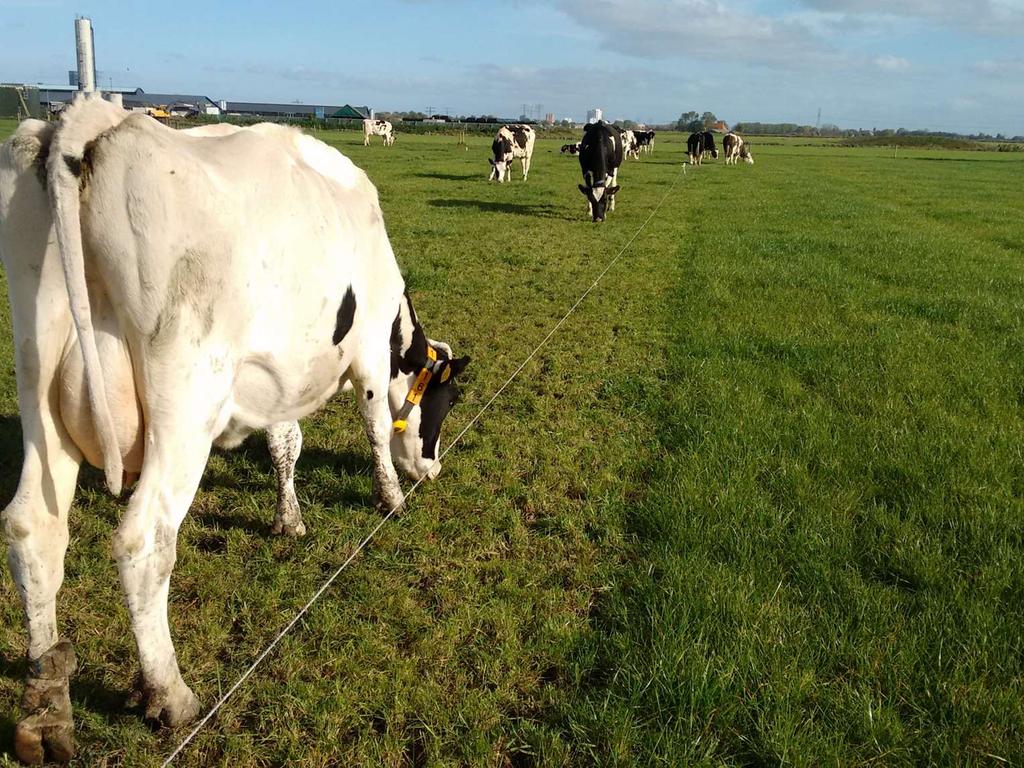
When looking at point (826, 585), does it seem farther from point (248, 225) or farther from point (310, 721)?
point (248, 225)

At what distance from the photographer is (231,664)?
9.73ft

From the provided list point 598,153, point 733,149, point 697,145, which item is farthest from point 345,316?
point 733,149

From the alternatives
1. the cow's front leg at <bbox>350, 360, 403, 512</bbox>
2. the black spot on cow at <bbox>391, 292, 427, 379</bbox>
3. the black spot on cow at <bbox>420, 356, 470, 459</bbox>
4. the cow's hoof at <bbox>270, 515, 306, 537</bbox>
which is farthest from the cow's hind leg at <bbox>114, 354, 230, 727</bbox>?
the black spot on cow at <bbox>420, 356, 470, 459</bbox>

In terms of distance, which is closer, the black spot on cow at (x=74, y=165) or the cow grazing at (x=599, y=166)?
the black spot on cow at (x=74, y=165)

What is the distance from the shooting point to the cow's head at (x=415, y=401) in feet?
14.8

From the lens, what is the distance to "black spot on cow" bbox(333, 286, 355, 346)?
3.26m

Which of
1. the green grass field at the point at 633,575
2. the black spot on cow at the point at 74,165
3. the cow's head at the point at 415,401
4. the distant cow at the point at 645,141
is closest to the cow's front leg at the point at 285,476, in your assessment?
the green grass field at the point at 633,575

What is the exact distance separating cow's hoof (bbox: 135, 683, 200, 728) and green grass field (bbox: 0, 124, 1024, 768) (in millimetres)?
63

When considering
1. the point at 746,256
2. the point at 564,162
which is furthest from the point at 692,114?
the point at 746,256

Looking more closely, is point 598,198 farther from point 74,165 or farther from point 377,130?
point 377,130

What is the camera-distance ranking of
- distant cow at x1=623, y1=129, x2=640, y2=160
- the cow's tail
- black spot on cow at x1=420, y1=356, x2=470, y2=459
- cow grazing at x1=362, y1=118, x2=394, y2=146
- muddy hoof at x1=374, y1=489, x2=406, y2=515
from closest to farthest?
the cow's tail, muddy hoof at x1=374, y1=489, x2=406, y2=515, black spot on cow at x1=420, y1=356, x2=470, y2=459, distant cow at x1=623, y1=129, x2=640, y2=160, cow grazing at x1=362, y1=118, x2=394, y2=146

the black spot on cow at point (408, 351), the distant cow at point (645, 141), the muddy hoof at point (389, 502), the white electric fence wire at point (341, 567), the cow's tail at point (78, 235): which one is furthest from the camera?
the distant cow at point (645, 141)

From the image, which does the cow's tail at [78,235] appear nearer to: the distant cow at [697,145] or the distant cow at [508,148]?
the distant cow at [508,148]

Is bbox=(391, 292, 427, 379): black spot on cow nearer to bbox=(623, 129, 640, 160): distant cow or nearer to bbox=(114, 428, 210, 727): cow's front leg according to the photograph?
bbox=(114, 428, 210, 727): cow's front leg
